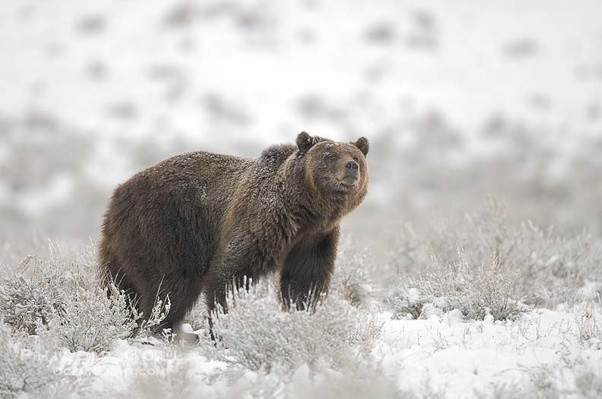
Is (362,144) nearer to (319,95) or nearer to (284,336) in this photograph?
(284,336)

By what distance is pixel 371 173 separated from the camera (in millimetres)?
20484

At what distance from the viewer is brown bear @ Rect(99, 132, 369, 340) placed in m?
6.46

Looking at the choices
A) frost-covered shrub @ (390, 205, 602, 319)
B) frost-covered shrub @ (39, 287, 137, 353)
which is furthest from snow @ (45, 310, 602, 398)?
frost-covered shrub @ (390, 205, 602, 319)

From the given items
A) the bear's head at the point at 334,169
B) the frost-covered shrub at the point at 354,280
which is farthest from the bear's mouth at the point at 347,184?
the frost-covered shrub at the point at 354,280

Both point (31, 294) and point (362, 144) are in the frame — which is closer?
point (31, 294)

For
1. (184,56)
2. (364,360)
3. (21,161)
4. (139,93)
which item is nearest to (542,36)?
(184,56)

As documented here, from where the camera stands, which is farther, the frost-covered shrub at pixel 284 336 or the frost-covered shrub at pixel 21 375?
the frost-covered shrub at pixel 284 336

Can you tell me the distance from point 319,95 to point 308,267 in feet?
52.3

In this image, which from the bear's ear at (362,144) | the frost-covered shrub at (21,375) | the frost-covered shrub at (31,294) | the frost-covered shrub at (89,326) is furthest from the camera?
the bear's ear at (362,144)

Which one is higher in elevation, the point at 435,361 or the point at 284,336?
the point at 284,336

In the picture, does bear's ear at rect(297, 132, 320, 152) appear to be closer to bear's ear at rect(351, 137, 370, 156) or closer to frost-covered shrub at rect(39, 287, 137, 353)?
bear's ear at rect(351, 137, 370, 156)

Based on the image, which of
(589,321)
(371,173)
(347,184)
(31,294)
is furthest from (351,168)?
(371,173)

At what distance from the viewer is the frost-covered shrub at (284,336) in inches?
Result: 203

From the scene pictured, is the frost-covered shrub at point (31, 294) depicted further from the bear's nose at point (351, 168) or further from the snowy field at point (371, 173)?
the bear's nose at point (351, 168)
